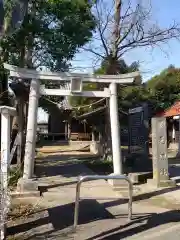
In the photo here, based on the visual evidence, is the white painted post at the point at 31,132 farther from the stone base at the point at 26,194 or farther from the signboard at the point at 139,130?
the signboard at the point at 139,130

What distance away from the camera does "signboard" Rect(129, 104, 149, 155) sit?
50.3ft

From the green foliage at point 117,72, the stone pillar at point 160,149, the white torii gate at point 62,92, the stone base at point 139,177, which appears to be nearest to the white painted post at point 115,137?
the white torii gate at point 62,92

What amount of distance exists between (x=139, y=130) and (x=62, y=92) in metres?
4.44

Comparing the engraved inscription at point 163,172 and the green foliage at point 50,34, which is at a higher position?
the green foliage at point 50,34

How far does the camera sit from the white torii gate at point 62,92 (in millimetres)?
11836

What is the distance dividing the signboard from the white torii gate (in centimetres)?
302

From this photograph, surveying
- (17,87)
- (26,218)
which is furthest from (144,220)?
(17,87)

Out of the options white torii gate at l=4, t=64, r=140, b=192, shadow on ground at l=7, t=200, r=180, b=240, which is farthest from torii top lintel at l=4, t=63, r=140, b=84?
shadow on ground at l=7, t=200, r=180, b=240

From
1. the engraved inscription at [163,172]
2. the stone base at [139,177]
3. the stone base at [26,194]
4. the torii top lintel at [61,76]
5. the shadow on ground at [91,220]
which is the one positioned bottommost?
the shadow on ground at [91,220]

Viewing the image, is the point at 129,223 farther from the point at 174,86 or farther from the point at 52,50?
the point at 174,86

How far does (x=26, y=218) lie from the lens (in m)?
7.99

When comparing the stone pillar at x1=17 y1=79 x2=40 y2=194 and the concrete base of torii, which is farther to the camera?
the stone pillar at x1=17 y1=79 x2=40 y2=194

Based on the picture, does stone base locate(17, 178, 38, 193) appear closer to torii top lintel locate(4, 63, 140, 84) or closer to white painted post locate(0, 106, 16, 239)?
torii top lintel locate(4, 63, 140, 84)

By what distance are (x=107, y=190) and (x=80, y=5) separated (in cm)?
686
